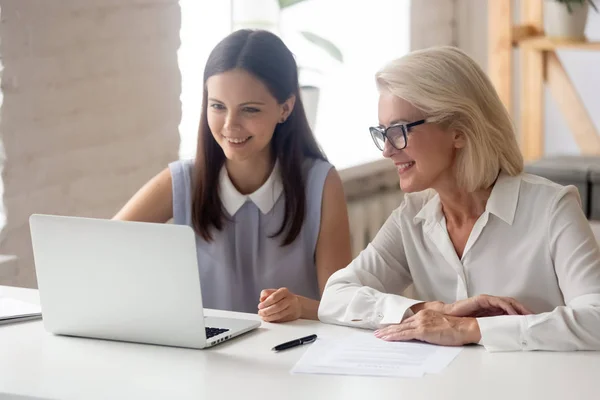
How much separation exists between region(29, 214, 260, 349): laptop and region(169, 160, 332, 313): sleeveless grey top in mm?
657

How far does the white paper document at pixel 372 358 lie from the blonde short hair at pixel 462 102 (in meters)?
0.41

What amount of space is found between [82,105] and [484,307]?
4.47 feet

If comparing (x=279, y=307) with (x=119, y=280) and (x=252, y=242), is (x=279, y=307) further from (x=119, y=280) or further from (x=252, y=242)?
(x=252, y=242)

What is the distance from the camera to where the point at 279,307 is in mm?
2004

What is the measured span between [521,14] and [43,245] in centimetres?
318

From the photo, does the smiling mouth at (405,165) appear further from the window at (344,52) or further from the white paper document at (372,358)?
the window at (344,52)

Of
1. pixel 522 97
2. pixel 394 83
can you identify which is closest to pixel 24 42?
pixel 394 83

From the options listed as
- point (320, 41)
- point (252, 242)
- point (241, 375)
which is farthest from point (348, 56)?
point (241, 375)

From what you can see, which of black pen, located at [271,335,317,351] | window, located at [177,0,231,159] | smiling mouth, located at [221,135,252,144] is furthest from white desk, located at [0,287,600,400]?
window, located at [177,0,231,159]

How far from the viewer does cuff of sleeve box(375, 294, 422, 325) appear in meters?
1.90

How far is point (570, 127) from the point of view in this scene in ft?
14.0

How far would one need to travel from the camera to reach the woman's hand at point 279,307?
6.58 ft

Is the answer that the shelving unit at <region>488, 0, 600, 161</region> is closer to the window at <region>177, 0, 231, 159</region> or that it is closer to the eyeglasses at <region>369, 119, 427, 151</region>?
the window at <region>177, 0, 231, 159</region>

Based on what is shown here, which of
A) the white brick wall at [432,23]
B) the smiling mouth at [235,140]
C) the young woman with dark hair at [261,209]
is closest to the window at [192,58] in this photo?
the young woman with dark hair at [261,209]
